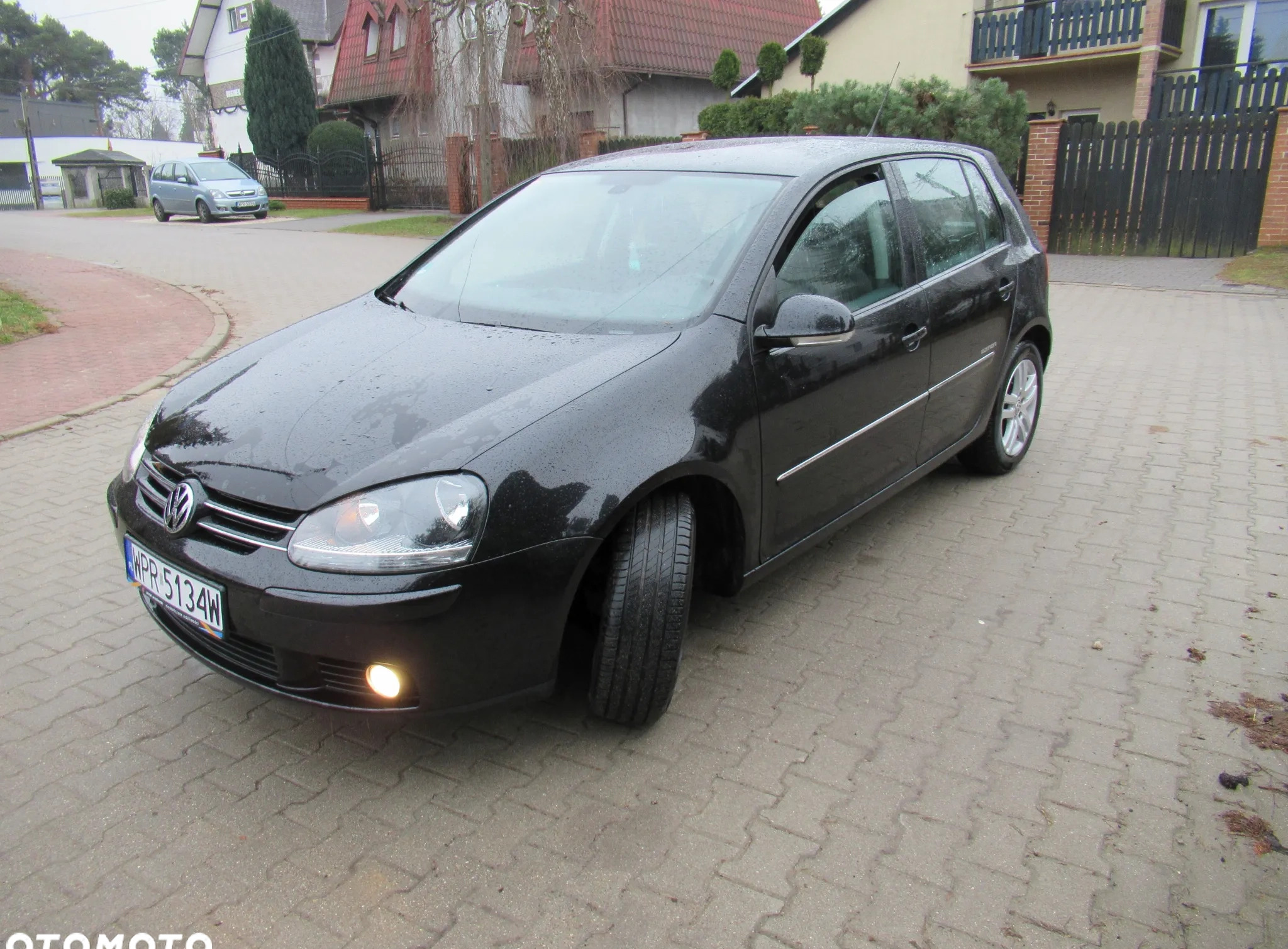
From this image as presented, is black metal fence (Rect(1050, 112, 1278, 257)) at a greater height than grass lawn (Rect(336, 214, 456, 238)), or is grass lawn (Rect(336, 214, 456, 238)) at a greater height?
black metal fence (Rect(1050, 112, 1278, 257))

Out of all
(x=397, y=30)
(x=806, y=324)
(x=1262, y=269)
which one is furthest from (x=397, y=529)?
(x=397, y=30)

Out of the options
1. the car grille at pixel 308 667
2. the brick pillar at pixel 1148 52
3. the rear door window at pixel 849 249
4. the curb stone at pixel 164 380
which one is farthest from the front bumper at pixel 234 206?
the car grille at pixel 308 667

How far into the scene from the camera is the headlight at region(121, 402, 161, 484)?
3.06 meters

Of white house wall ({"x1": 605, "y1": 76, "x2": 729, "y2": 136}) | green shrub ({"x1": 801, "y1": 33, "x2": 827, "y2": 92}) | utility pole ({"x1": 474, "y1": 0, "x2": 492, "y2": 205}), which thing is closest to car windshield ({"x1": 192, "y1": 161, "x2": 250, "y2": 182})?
utility pole ({"x1": 474, "y1": 0, "x2": 492, "y2": 205})

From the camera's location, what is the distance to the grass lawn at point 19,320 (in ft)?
29.2

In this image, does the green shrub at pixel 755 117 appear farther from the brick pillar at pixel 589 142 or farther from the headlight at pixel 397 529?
the headlight at pixel 397 529

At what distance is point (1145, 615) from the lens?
3654mm

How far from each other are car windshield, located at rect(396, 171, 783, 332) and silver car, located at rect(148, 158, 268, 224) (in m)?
24.8

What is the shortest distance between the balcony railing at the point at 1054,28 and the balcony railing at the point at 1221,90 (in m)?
1.14

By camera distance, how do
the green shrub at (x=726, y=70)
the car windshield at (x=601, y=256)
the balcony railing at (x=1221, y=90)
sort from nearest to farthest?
the car windshield at (x=601, y=256) < the balcony railing at (x=1221, y=90) < the green shrub at (x=726, y=70)

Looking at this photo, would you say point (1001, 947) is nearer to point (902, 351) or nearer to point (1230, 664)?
point (1230, 664)

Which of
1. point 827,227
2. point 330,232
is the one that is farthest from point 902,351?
point 330,232

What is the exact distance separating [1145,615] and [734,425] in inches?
73.7

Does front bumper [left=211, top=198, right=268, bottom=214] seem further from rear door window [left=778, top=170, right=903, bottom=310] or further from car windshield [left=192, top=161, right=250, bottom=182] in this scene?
rear door window [left=778, top=170, right=903, bottom=310]
